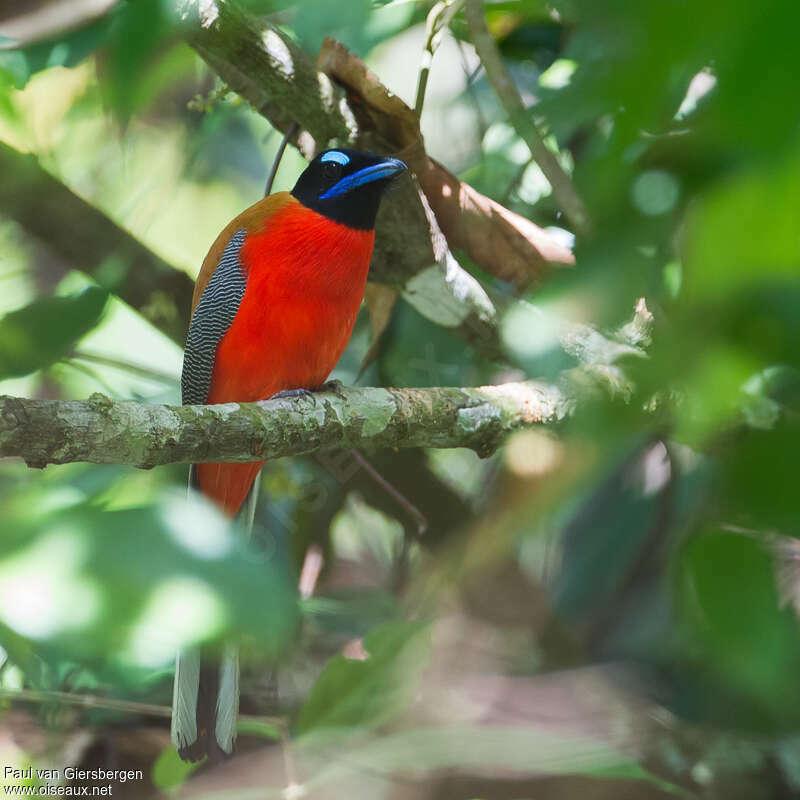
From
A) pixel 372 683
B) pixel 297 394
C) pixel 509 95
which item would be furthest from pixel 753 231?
pixel 372 683

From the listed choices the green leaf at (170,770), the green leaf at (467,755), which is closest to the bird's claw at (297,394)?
the green leaf at (467,755)

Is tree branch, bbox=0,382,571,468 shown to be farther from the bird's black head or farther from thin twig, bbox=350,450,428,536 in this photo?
thin twig, bbox=350,450,428,536

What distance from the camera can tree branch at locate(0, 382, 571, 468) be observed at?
164 cm

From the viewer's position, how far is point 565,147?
12.5ft

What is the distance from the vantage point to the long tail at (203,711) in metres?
2.84

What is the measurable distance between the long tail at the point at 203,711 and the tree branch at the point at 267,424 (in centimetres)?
101

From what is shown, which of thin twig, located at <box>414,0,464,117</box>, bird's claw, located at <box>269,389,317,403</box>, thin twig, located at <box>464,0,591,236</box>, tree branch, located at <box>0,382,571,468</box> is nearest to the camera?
tree branch, located at <box>0,382,571,468</box>

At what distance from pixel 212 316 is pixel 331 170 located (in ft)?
2.12

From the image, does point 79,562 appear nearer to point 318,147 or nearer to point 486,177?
point 318,147

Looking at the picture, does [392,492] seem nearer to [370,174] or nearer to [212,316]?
[212,316]

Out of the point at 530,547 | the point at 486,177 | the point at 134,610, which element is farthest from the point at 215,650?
the point at 530,547

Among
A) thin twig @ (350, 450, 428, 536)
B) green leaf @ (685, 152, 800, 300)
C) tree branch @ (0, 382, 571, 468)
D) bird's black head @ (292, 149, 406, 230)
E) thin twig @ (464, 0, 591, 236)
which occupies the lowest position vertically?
thin twig @ (350, 450, 428, 536)

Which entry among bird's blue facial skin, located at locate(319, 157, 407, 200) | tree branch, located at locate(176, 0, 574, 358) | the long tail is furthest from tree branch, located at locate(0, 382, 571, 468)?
the long tail

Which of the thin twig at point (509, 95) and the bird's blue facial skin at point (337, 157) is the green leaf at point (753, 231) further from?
the bird's blue facial skin at point (337, 157)
